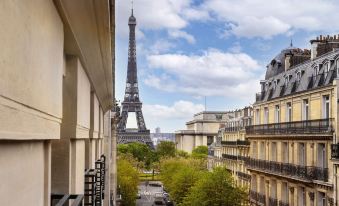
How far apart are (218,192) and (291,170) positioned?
36.9 feet

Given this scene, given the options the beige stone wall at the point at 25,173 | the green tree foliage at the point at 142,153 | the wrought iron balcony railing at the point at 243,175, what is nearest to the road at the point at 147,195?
the green tree foliage at the point at 142,153

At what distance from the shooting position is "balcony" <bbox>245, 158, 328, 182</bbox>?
28555mm

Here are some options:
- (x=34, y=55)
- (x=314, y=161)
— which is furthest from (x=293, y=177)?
(x=34, y=55)

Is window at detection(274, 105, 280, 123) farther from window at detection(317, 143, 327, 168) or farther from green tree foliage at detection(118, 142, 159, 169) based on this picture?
green tree foliage at detection(118, 142, 159, 169)

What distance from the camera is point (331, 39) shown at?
35969 millimetres

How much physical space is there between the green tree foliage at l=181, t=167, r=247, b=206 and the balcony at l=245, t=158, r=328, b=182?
258 cm

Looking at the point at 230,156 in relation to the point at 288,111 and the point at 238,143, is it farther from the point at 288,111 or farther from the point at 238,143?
the point at 288,111

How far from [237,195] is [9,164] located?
138 feet

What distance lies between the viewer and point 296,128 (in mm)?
32812

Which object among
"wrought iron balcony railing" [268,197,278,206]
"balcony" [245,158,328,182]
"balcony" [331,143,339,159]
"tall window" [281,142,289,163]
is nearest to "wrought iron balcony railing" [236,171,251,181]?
"balcony" [245,158,328,182]

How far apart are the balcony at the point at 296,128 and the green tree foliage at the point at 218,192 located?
4.79 m

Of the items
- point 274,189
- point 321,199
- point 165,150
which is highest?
point 321,199

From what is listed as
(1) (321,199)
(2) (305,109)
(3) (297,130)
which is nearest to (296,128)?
(3) (297,130)

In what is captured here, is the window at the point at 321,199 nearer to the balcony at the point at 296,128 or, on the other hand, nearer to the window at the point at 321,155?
the window at the point at 321,155
